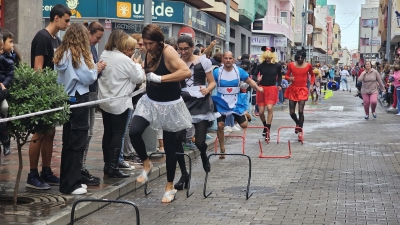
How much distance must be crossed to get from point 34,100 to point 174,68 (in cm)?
157

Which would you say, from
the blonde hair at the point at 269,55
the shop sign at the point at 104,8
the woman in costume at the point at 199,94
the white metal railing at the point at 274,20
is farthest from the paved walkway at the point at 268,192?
the white metal railing at the point at 274,20

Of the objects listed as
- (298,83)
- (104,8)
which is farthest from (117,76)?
(104,8)

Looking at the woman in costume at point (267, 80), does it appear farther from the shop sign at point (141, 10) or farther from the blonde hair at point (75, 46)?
the shop sign at point (141, 10)

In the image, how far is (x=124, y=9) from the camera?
27.9 m

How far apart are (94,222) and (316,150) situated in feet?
23.4

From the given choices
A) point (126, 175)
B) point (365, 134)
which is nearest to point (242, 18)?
point (365, 134)

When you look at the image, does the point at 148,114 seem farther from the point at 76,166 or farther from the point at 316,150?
the point at 316,150

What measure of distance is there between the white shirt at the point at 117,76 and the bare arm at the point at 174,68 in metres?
1.21

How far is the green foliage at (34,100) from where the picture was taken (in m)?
6.83

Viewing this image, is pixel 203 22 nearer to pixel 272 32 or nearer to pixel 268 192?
pixel 268 192

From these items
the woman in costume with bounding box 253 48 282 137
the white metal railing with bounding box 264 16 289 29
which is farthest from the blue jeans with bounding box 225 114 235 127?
the white metal railing with bounding box 264 16 289 29

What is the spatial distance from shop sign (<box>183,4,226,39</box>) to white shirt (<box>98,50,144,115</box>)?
20721 mm

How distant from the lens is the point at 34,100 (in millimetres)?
6848

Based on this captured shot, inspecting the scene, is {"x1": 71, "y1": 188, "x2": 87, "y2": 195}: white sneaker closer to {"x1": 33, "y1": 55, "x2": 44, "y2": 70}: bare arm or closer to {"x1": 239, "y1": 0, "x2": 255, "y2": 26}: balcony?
{"x1": 33, "y1": 55, "x2": 44, "y2": 70}: bare arm
